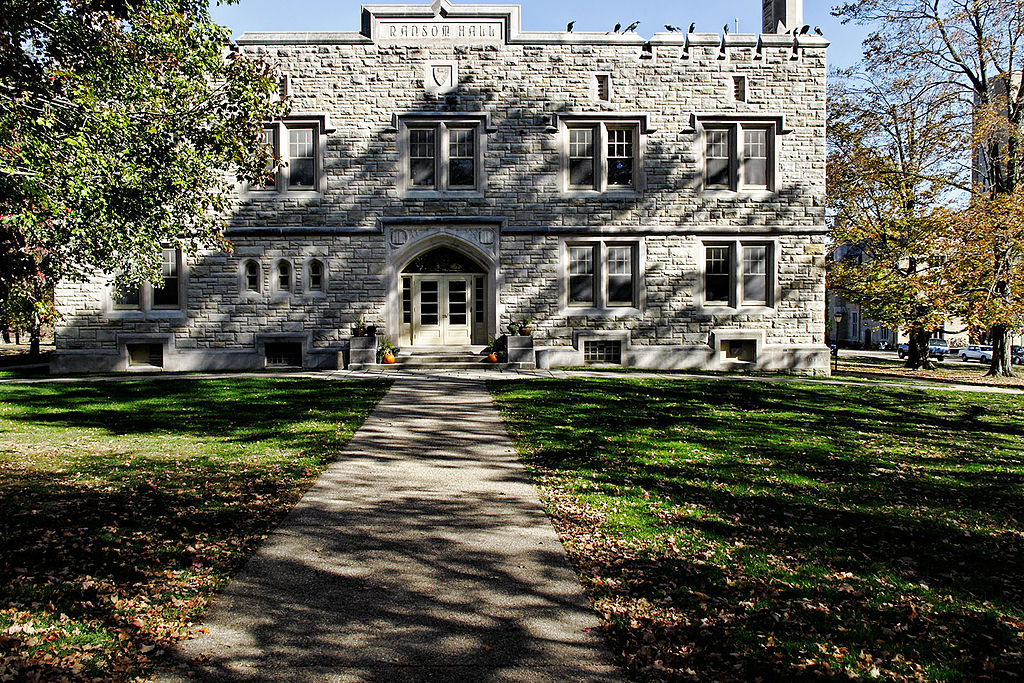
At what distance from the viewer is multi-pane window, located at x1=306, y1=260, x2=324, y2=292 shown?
1944cm

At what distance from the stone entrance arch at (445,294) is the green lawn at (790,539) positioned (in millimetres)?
8517

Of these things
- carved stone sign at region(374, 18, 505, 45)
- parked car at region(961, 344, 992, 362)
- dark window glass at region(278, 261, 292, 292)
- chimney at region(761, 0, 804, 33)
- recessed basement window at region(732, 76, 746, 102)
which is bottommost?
parked car at region(961, 344, 992, 362)

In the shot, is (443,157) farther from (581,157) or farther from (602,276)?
(602,276)

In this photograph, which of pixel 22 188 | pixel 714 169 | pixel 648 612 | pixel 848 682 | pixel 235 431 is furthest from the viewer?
pixel 714 169

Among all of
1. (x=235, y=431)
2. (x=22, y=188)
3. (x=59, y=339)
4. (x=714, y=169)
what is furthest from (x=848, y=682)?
(x=59, y=339)

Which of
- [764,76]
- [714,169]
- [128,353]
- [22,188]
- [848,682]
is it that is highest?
[764,76]

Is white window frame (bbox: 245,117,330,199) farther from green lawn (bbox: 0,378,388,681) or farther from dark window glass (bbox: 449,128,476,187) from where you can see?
green lawn (bbox: 0,378,388,681)

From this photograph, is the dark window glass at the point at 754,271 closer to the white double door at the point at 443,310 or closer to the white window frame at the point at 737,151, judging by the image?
the white window frame at the point at 737,151

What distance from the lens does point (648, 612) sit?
167 inches

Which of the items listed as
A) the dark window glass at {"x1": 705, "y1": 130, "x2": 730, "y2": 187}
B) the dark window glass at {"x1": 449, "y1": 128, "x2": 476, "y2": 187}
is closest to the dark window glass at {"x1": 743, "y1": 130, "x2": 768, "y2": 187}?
the dark window glass at {"x1": 705, "y1": 130, "x2": 730, "y2": 187}

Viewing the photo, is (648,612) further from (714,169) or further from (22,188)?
(714,169)

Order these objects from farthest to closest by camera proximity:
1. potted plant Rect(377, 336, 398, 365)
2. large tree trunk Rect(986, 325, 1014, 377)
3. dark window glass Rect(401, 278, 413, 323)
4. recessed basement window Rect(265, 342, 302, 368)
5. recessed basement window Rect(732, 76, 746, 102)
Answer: large tree trunk Rect(986, 325, 1014, 377) → dark window glass Rect(401, 278, 413, 323) → recessed basement window Rect(732, 76, 746, 102) → recessed basement window Rect(265, 342, 302, 368) → potted plant Rect(377, 336, 398, 365)

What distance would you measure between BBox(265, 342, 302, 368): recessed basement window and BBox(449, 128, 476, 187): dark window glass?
6.88 meters

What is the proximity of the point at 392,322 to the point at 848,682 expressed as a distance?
1717 cm
